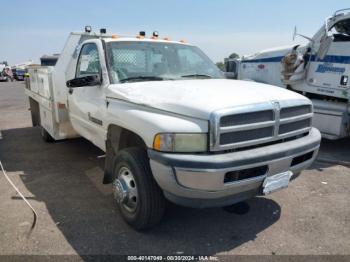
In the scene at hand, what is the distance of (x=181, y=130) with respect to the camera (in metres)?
2.97

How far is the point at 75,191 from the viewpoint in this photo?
4.66 meters

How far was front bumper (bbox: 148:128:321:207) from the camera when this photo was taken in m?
2.90

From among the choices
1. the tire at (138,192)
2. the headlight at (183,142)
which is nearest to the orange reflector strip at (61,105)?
the tire at (138,192)

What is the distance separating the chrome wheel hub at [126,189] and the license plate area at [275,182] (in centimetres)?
126

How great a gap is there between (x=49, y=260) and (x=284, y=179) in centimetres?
232

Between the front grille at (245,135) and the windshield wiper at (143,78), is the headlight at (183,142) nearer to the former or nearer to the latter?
the front grille at (245,135)

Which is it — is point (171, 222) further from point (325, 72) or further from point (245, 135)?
point (325, 72)

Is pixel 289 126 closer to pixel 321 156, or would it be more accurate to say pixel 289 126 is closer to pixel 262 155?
pixel 262 155

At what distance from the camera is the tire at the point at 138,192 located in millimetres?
3299

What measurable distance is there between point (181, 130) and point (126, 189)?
1.02m

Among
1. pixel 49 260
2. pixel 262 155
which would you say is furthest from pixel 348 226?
pixel 49 260

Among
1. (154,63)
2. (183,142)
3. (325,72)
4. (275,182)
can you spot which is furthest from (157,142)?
(325,72)

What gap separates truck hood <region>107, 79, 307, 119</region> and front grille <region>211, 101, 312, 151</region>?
8cm

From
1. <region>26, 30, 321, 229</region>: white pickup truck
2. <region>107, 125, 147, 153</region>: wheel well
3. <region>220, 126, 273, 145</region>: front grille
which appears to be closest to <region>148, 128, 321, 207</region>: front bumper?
<region>26, 30, 321, 229</region>: white pickup truck
